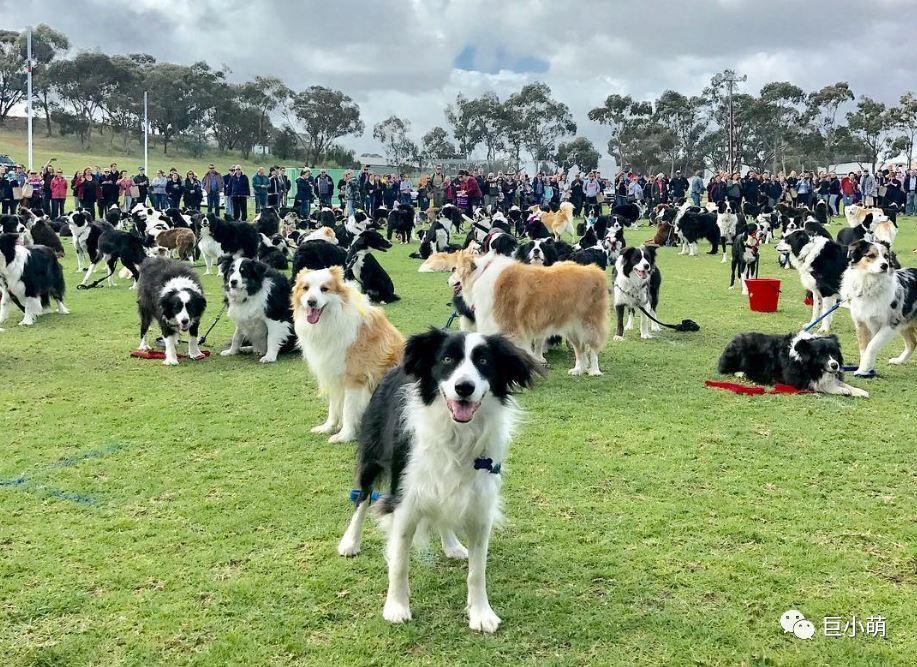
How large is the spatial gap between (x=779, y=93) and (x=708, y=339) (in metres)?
57.9

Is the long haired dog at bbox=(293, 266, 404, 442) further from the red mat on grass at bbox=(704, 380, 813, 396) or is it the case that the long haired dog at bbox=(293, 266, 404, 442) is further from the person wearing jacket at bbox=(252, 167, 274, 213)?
the person wearing jacket at bbox=(252, 167, 274, 213)

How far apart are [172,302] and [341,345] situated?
324 cm

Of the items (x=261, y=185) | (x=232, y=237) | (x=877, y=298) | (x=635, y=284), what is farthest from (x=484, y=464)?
(x=261, y=185)

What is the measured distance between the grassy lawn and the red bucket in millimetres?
3857

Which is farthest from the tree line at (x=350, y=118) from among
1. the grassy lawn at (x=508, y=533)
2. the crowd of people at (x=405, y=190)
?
the grassy lawn at (x=508, y=533)

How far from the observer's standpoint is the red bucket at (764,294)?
421 inches

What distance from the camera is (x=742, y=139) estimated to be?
204 feet

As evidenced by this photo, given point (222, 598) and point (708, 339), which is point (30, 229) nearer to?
point (708, 339)

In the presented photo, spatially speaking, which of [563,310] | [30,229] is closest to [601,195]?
[30,229]

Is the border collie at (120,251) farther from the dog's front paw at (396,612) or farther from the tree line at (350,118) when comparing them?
the tree line at (350,118)

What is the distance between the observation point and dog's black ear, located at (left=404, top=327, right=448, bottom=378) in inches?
121

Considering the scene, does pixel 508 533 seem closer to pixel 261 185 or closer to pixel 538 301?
pixel 538 301

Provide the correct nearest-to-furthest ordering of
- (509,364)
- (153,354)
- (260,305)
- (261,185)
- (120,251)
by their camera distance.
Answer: (509,364)
(260,305)
(153,354)
(120,251)
(261,185)

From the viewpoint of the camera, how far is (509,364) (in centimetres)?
306
